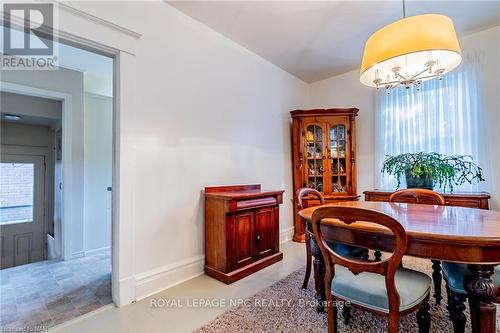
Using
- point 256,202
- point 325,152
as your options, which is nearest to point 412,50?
point 256,202

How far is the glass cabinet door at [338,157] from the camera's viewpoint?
3775mm

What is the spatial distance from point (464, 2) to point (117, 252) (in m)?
4.04

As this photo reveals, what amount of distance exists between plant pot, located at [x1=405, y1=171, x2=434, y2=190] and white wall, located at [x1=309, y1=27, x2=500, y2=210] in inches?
26.4

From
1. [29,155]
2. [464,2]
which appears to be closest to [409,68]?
[464,2]

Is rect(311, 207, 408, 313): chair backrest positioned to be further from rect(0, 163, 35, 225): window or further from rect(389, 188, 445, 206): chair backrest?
rect(0, 163, 35, 225): window

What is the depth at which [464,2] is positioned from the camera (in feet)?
8.11

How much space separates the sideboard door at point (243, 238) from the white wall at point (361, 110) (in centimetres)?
221

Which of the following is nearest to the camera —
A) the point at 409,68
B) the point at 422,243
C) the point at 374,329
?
the point at 422,243

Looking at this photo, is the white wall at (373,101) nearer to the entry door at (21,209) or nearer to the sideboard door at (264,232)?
the sideboard door at (264,232)

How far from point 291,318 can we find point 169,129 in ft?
6.30

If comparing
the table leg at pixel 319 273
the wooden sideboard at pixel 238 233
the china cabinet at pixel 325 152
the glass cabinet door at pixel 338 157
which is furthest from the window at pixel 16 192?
the glass cabinet door at pixel 338 157

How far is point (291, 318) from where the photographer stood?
1742mm

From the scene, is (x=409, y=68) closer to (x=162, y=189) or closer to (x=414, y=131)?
(x=414, y=131)

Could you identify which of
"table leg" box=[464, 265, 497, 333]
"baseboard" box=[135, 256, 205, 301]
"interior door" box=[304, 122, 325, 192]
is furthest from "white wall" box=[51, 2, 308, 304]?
"table leg" box=[464, 265, 497, 333]
